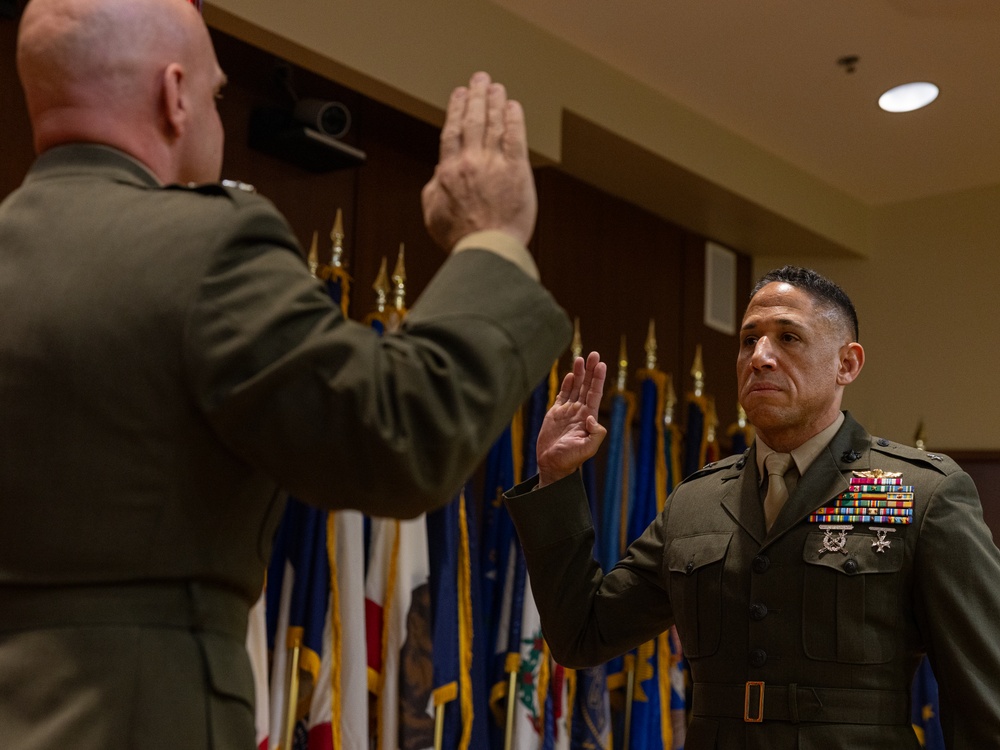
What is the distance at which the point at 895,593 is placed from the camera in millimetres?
2285

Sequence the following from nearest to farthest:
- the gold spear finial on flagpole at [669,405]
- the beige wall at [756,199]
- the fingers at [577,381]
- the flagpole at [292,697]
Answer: the fingers at [577,381] → the flagpole at [292,697] → the beige wall at [756,199] → the gold spear finial on flagpole at [669,405]

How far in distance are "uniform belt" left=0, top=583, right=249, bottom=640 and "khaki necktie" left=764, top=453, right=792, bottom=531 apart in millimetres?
1576

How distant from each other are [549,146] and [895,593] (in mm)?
3084

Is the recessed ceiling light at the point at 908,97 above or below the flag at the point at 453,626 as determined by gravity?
above

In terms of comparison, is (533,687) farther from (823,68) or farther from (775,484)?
(823,68)

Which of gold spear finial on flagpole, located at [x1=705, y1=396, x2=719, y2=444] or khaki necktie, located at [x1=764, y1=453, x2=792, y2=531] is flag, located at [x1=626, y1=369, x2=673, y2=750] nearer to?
gold spear finial on flagpole, located at [x1=705, y1=396, x2=719, y2=444]

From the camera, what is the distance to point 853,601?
229 centimetres

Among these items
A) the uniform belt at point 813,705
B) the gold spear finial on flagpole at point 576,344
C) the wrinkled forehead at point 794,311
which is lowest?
the uniform belt at point 813,705

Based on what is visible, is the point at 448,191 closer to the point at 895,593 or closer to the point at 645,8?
the point at 895,593

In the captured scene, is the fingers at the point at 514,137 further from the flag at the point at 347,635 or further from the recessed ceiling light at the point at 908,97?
the recessed ceiling light at the point at 908,97

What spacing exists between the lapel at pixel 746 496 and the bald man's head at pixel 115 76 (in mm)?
1549

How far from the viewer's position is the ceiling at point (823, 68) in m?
4.99

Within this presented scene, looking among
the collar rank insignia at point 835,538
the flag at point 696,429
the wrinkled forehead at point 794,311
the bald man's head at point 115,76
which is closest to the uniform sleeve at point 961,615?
the collar rank insignia at point 835,538

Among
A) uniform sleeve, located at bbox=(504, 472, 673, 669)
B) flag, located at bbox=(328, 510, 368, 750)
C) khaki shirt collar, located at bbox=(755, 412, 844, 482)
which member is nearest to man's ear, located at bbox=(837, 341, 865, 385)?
khaki shirt collar, located at bbox=(755, 412, 844, 482)
